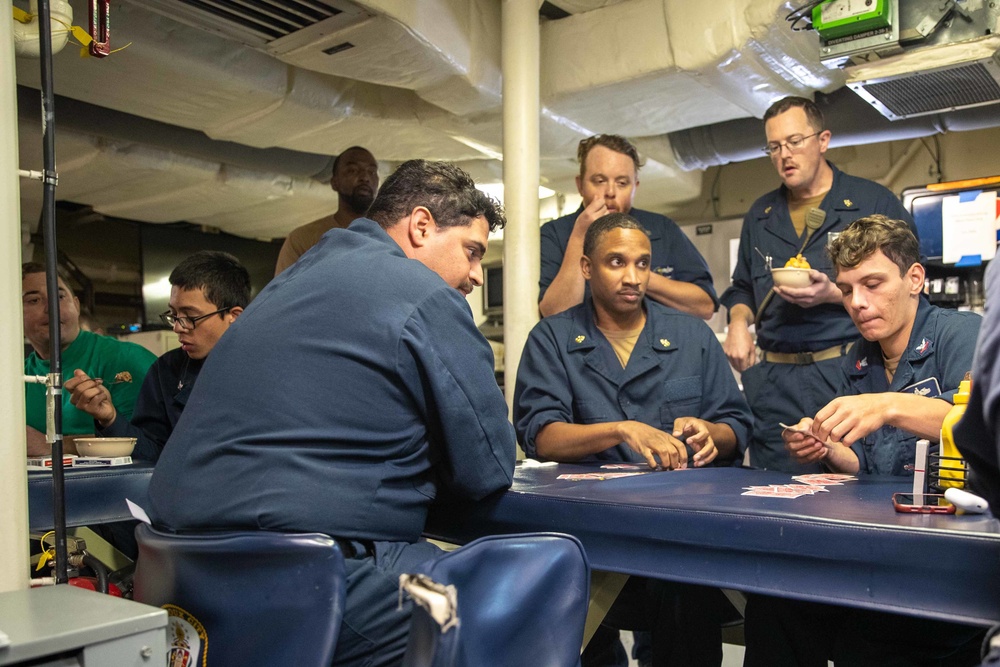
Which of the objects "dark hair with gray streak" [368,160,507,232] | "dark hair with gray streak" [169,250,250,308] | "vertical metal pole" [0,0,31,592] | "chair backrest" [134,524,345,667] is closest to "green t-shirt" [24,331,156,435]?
"dark hair with gray streak" [169,250,250,308]

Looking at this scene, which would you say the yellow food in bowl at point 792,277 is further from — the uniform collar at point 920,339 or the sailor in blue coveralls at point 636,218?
the uniform collar at point 920,339

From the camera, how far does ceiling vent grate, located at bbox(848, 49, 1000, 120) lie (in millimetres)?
3223

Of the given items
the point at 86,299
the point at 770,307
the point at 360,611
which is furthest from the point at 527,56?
the point at 86,299

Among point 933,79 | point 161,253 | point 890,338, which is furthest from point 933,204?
point 161,253

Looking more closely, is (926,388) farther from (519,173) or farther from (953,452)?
(519,173)

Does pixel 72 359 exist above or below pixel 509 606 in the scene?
above

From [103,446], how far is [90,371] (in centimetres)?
89

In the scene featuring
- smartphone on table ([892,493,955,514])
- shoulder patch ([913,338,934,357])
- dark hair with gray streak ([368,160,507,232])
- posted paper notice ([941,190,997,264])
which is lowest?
smartphone on table ([892,493,955,514])

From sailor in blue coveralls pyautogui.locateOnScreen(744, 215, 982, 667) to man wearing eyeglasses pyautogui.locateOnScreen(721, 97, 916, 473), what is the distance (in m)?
0.65

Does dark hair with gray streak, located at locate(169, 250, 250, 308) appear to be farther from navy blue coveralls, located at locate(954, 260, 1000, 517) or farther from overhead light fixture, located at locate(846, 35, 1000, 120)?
overhead light fixture, located at locate(846, 35, 1000, 120)

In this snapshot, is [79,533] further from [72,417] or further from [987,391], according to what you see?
[987,391]

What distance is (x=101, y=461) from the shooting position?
2.50 metres

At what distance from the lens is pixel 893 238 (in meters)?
2.16

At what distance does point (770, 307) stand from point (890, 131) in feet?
5.36
